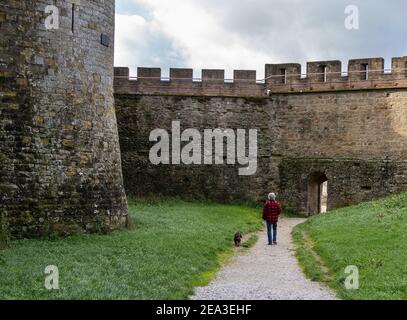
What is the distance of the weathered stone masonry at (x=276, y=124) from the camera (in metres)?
24.8

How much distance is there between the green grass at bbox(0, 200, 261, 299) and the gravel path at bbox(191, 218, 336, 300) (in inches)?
12.9

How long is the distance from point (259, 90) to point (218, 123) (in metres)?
2.43

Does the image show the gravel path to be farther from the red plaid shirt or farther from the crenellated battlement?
the crenellated battlement

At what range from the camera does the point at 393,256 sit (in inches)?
431

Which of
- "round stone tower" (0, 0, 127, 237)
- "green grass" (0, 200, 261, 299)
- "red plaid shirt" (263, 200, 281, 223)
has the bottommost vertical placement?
"green grass" (0, 200, 261, 299)

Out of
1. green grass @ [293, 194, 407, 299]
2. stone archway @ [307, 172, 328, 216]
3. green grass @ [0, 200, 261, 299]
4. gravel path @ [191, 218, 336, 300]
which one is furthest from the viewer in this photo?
stone archway @ [307, 172, 328, 216]

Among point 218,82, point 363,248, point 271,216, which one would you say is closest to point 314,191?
point 218,82

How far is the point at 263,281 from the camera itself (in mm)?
10078

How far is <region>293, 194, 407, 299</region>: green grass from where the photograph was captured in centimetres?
895

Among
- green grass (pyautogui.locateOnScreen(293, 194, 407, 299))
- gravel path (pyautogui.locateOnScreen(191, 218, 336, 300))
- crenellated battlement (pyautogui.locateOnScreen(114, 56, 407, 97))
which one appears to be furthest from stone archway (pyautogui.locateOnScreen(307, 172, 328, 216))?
gravel path (pyautogui.locateOnScreen(191, 218, 336, 300))

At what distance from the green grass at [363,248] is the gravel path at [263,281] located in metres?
0.30

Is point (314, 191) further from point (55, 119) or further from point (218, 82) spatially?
point (55, 119)
